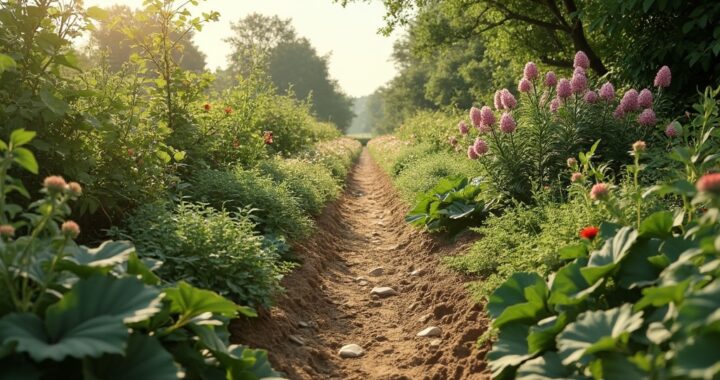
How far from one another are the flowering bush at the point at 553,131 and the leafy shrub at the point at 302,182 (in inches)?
91.3

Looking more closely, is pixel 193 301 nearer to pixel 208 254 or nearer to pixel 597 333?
pixel 208 254

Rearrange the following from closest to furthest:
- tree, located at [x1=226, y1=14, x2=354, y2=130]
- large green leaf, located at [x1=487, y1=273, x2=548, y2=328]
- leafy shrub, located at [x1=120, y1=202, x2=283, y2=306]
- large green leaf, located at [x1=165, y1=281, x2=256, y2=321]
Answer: large green leaf, located at [x1=165, y1=281, x2=256, y2=321] → large green leaf, located at [x1=487, y1=273, x2=548, y2=328] → leafy shrub, located at [x1=120, y1=202, x2=283, y2=306] → tree, located at [x1=226, y1=14, x2=354, y2=130]

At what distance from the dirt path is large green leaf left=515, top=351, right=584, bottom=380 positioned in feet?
2.16

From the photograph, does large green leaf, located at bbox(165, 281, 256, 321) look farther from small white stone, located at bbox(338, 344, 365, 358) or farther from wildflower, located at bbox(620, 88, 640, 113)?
wildflower, located at bbox(620, 88, 640, 113)

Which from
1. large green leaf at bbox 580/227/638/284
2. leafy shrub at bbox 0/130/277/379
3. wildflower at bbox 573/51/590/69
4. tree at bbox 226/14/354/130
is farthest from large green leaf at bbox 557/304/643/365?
tree at bbox 226/14/354/130

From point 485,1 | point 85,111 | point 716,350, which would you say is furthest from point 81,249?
point 485,1

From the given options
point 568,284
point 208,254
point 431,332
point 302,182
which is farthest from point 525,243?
point 302,182

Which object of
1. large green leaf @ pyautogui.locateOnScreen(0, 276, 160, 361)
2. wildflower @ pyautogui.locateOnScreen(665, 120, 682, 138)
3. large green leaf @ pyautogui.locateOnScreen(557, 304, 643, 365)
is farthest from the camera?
wildflower @ pyautogui.locateOnScreen(665, 120, 682, 138)

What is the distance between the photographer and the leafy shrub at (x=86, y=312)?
1.89 m

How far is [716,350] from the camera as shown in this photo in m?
1.63

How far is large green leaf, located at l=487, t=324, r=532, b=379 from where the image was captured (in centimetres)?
265

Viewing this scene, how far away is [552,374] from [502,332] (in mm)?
464

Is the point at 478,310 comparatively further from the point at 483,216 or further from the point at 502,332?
the point at 483,216

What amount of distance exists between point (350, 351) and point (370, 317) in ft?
2.46
